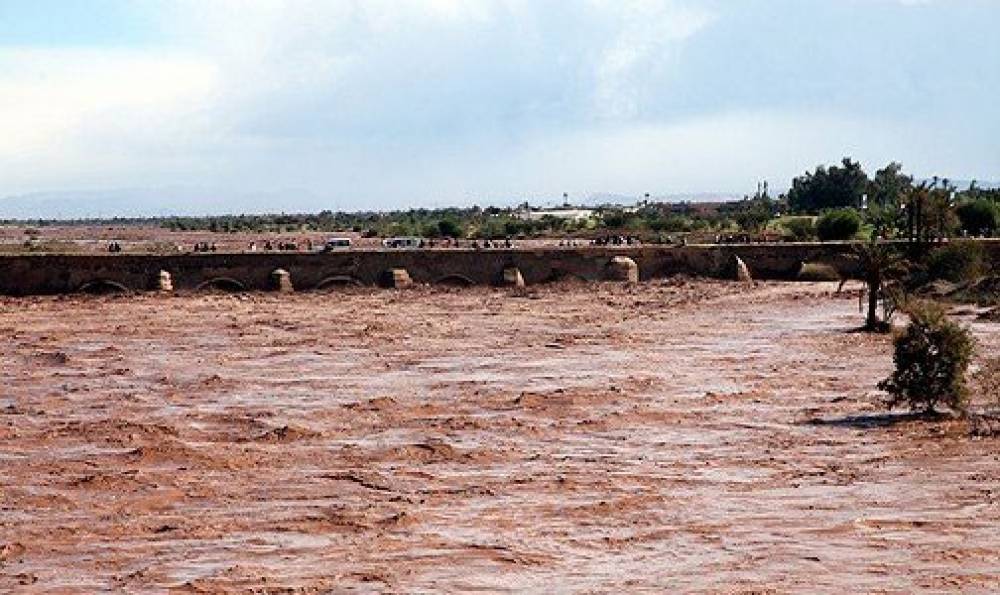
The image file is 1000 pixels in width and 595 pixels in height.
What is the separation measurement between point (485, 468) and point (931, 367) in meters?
8.37

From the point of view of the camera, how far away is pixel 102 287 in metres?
55.8

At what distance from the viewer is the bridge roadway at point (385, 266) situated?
184ft

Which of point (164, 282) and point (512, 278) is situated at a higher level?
point (512, 278)

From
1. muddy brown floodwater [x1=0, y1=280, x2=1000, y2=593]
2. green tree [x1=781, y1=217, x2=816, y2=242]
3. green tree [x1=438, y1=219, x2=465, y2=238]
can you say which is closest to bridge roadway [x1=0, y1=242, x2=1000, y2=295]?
green tree [x1=781, y1=217, x2=816, y2=242]

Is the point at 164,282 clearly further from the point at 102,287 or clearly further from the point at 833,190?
the point at 833,190

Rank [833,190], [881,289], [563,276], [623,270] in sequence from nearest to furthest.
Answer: [881,289], [623,270], [563,276], [833,190]

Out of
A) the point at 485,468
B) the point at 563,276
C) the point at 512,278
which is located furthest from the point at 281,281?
the point at 485,468

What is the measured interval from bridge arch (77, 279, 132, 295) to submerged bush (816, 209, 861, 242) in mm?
33883

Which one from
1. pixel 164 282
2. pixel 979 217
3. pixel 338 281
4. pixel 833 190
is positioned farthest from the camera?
pixel 833 190

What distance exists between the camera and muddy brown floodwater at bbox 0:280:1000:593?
16906 millimetres

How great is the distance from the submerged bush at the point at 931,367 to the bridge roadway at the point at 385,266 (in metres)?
30.7

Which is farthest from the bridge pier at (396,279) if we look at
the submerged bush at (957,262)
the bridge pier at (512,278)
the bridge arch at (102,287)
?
the submerged bush at (957,262)

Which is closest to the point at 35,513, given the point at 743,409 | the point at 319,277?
the point at 743,409

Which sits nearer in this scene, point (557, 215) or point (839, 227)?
point (839, 227)
